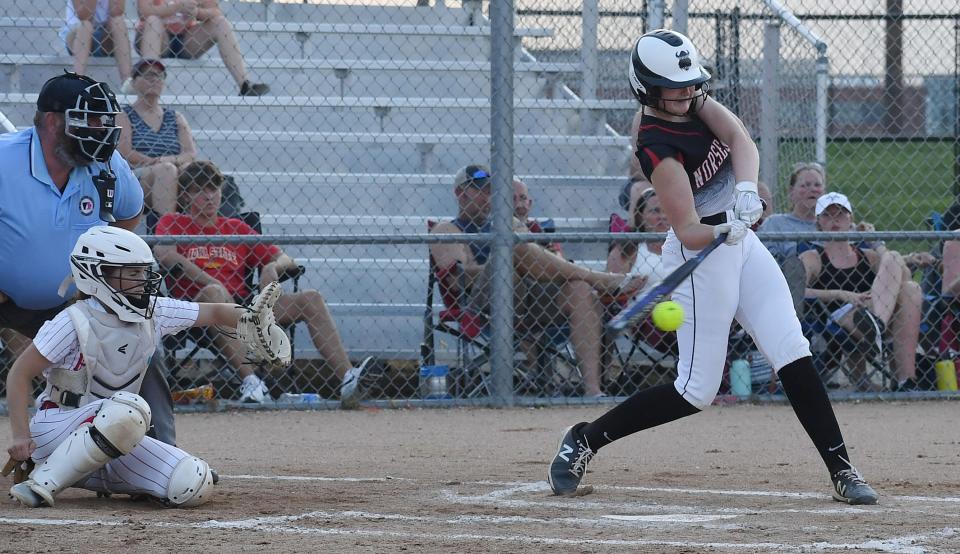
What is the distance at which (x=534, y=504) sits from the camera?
473 centimetres

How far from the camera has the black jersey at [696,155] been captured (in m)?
4.68

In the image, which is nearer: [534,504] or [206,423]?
[534,504]

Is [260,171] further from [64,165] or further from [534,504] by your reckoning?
[534,504]

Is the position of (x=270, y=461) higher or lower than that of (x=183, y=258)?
lower

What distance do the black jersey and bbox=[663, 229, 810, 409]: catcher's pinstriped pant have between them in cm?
17

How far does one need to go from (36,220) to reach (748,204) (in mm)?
2672

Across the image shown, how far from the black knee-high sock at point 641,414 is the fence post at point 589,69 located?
6.12 m

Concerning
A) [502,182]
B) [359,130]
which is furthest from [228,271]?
[359,130]

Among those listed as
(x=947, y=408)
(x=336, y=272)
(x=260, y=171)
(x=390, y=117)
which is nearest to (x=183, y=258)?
(x=336, y=272)

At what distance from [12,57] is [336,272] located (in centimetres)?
288

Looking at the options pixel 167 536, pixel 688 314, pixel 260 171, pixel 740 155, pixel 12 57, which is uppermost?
pixel 12 57

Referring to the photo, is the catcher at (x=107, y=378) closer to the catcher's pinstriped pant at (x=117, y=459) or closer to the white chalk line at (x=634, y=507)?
the catcher's pinstriped pant at (x=117, y=459)

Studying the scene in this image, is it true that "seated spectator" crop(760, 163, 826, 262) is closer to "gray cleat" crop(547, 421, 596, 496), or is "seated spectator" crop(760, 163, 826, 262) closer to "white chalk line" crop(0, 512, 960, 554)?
"gray cleat" crop(547, 421, 596, 496)

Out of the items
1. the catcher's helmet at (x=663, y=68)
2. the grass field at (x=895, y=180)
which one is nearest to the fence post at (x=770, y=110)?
the grass field at (x=895, y=180)
